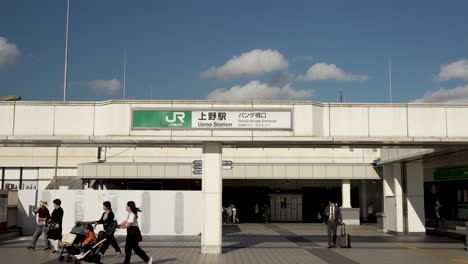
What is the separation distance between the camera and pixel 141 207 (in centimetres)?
2344

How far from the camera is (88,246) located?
Answer: 13953 mm

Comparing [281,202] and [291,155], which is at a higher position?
[291,155]

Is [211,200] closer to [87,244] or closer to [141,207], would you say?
[87,244]

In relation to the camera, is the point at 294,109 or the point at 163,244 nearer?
the point at 294,109

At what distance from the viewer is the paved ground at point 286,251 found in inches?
619

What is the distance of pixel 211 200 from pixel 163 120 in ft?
9.39

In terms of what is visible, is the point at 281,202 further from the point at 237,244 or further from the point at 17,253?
the point at 17,253

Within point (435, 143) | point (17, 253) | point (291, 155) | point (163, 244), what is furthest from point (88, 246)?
point (291, 155)

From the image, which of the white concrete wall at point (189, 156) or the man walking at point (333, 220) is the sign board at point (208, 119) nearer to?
the man walking at point (333, 220)

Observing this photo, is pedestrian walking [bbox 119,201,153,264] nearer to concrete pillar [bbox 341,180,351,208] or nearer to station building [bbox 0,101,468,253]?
station building [bbox 0,101,468,253]

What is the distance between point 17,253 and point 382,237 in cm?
1508

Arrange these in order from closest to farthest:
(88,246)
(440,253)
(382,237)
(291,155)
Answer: (88,246), (440,253), (382,237), (291,155)

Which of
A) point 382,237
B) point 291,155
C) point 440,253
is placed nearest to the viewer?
point 440,253

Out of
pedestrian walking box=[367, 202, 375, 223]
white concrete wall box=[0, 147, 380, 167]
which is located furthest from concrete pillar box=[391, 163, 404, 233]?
pedestrian walking box=[367, 202, 375, 223]
